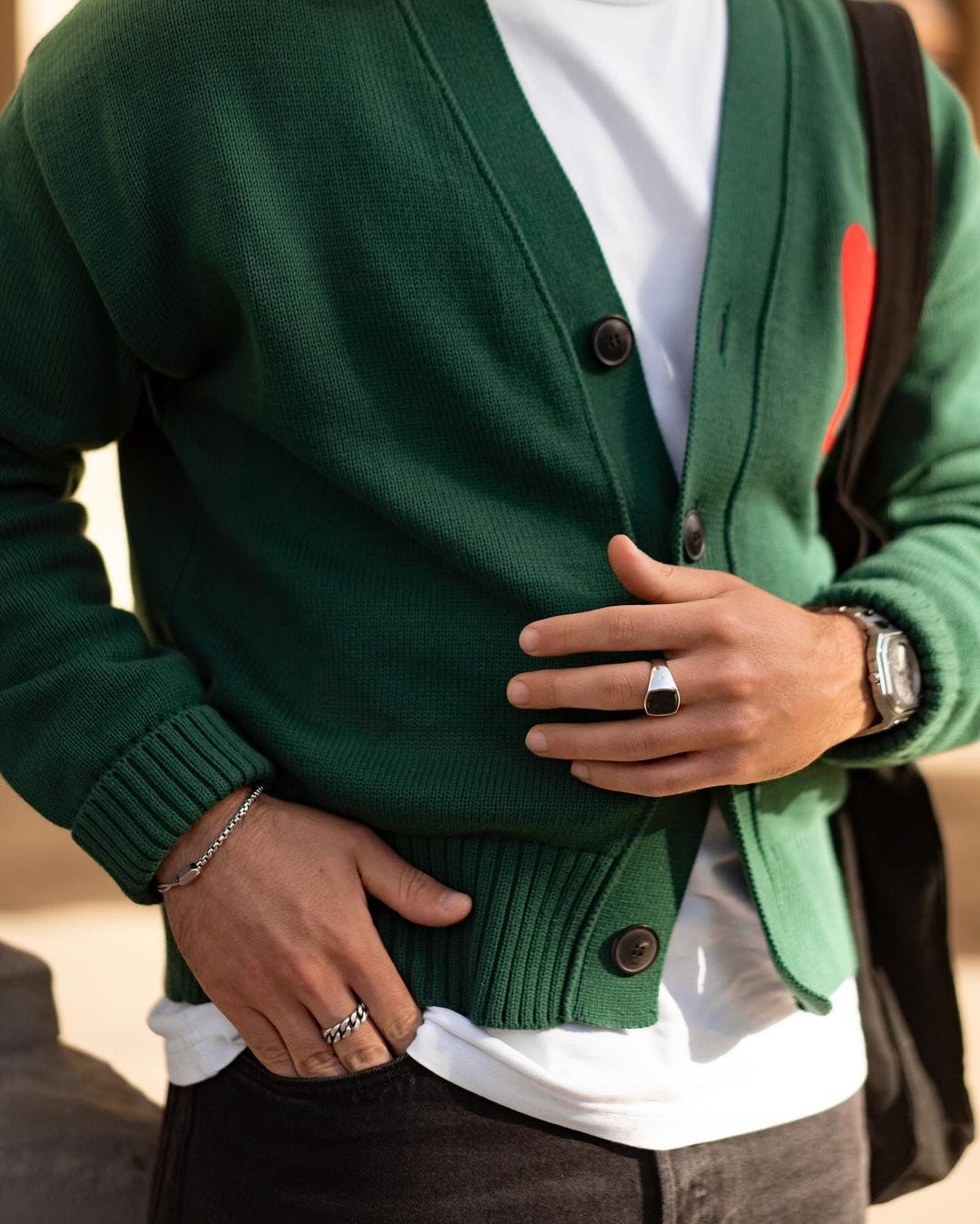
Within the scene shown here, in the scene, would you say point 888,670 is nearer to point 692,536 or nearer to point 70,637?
point 692,536

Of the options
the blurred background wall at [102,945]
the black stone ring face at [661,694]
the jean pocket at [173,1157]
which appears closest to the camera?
the black stone ring face at [661,694]

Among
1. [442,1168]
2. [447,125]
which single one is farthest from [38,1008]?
[447,125]

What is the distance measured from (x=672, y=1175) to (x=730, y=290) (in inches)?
32.6

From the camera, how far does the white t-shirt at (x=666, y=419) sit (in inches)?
46.3

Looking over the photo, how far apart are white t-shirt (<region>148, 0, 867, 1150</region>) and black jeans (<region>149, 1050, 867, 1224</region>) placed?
0.03 metres

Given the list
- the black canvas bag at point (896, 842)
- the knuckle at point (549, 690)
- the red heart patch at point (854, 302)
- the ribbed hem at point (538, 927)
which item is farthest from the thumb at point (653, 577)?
the black canvas bag at point (896, 842)

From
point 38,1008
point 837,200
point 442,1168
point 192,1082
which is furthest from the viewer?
point 38,1008

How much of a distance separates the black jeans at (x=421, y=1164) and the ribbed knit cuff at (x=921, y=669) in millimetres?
395

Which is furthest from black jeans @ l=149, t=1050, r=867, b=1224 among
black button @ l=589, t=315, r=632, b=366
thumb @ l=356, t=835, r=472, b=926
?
black button @ l=589, t=315, r=632, b=366

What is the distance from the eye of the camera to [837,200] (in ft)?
4.50

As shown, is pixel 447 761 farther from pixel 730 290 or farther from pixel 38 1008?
pixel 38 1008

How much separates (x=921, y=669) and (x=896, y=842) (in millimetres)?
329

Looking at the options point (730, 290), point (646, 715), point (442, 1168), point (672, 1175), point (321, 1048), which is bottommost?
point (672, 1175)

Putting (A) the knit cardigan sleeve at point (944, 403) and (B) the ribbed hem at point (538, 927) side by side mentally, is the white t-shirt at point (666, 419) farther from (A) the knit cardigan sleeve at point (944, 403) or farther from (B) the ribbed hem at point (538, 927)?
(A) the knit cardigan sleeve at point (944, 403)
